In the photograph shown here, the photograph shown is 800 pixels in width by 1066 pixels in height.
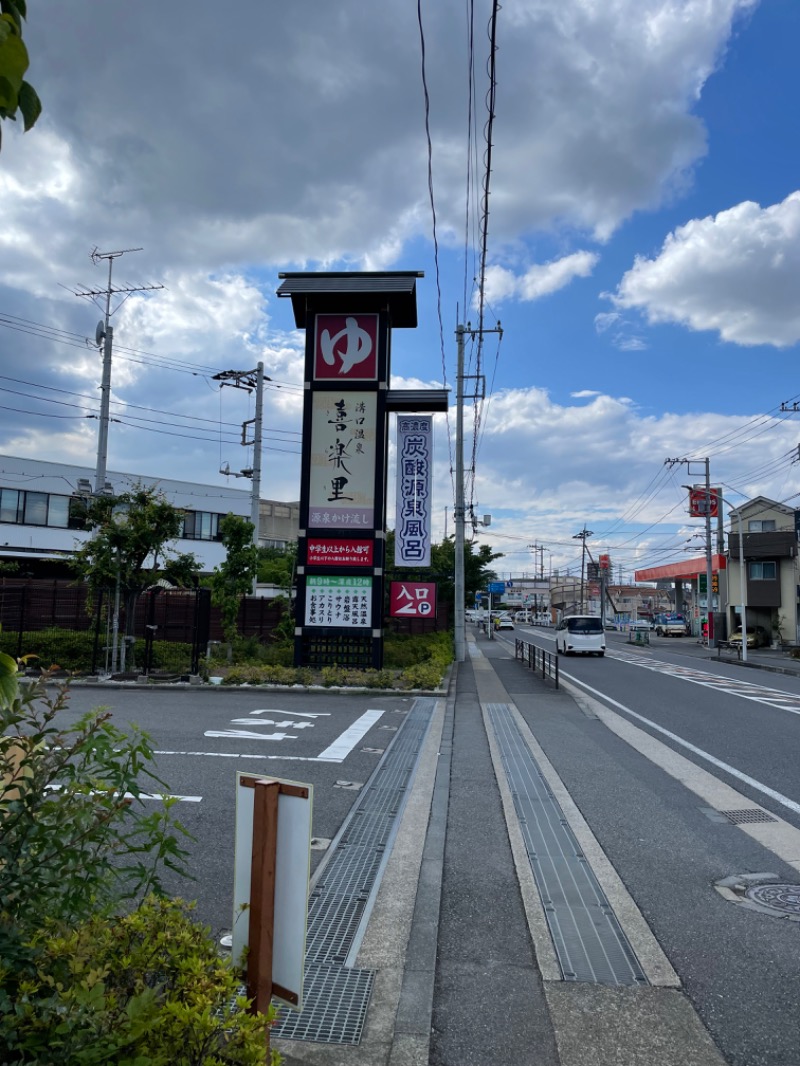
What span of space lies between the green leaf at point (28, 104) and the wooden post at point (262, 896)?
217cm

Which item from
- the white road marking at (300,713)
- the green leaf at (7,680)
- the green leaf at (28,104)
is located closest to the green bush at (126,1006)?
the green leaf at (7,680)

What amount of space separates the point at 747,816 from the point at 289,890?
19.8 feet

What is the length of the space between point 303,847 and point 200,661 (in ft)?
52.9

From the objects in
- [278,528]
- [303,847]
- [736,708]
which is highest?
[278,528]

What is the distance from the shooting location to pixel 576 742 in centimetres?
1149

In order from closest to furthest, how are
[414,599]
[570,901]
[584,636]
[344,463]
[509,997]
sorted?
[509,997], [570,901], [344,463], [414,599], [584,636]

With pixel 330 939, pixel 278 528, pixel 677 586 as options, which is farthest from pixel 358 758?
pixel 677 586

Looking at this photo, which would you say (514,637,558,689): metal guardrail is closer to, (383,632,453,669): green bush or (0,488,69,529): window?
(383,632,453,669): green bush

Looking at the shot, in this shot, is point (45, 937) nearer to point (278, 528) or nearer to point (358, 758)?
point (358, 758)

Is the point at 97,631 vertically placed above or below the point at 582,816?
above

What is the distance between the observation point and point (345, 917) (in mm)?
4594

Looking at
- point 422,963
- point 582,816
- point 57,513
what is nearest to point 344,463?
point 582,816

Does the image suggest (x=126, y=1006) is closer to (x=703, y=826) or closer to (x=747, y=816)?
(x=703, y=826)

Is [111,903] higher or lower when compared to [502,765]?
higher
